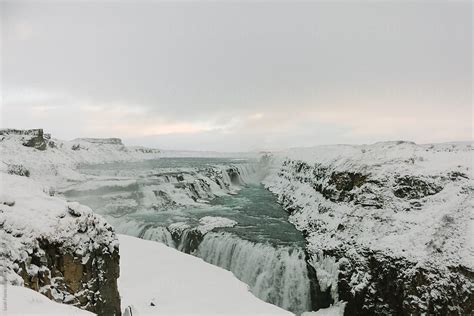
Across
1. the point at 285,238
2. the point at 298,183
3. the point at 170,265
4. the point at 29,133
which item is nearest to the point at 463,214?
the point at 285,238

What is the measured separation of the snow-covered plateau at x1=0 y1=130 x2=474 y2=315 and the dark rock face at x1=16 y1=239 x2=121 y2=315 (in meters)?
0.02

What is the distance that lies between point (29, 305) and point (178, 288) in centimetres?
515

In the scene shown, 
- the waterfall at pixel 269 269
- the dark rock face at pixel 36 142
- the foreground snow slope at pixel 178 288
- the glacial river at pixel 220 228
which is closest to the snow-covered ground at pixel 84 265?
the foreground snow slope at pixel 178 288

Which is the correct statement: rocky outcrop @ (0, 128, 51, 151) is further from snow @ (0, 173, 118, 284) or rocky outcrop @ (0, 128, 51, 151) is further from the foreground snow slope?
snow @ (0, 173, 118, 284)

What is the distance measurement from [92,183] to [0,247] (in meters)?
27.5

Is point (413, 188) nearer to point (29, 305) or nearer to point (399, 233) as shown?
point (399, 233)

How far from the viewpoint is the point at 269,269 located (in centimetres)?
1605

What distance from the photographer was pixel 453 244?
12.3 m

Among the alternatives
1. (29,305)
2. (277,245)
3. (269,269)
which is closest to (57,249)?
(29,305)

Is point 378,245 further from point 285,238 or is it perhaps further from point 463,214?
point 285,238

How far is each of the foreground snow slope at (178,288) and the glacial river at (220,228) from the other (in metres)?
5.05

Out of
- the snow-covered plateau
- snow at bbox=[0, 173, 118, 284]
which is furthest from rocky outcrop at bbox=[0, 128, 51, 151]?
snow at bbox=[0, 173, 118, 284]

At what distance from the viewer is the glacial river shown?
1567 cm

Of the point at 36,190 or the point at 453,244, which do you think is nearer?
the point at 36,190
